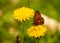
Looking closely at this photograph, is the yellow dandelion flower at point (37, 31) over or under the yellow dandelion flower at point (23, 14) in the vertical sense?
under

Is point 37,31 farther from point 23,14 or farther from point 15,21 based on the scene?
point 15,21

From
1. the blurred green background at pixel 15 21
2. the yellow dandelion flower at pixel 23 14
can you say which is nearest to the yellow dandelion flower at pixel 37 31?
the yellow dandelion flower at pixel 23 14

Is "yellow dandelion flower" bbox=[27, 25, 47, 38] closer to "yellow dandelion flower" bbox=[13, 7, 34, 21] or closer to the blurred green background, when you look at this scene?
"yellow dandelion flower" bbox=[13, 7, 34, 21]

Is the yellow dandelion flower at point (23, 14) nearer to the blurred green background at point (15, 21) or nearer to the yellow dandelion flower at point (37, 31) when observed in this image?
the yellow dandelion flower at point (37, 31)

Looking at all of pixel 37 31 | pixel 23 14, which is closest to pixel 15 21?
pixel 23 14

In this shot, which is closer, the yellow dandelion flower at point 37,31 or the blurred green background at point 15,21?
the yellow dandelion flower at point 37,31

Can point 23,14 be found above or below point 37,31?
above

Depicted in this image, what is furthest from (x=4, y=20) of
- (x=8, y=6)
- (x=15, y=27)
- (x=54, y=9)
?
(x=54, y=9)

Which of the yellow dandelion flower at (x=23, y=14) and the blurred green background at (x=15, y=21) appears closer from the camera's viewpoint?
the yellow dandelion flower at (x=23, y=14)

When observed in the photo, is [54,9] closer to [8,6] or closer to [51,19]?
[51,19]
